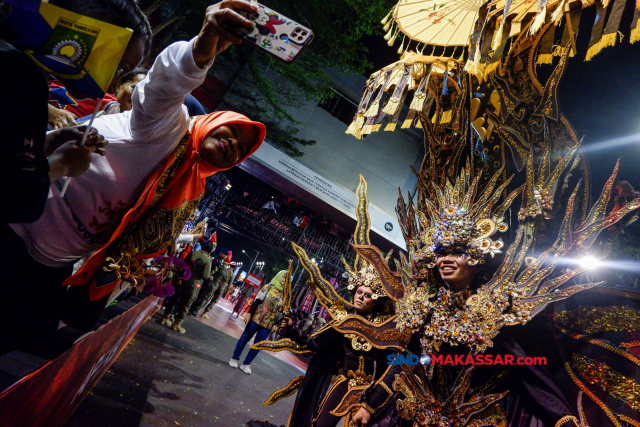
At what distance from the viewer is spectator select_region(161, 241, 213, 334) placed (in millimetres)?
5750

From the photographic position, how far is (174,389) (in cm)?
315

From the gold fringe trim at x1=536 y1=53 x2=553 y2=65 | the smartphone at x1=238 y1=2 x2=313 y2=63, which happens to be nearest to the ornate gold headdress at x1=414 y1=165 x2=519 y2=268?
the gold fringe trim at x1=536 y1=53 x2=553 y2=65

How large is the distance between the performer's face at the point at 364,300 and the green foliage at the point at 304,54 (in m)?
3.92

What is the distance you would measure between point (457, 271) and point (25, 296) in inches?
77.6

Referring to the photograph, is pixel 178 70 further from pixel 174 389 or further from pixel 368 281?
pixel 174 389

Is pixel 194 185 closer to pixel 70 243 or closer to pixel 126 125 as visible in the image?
pixel 126 125

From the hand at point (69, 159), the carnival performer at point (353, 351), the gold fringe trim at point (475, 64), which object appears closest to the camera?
the hand at point (69, 159)

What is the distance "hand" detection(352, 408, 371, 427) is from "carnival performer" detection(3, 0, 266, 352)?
1.75m

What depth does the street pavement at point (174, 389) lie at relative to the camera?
93.7 inches

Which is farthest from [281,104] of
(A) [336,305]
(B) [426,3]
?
(A) [336,305]

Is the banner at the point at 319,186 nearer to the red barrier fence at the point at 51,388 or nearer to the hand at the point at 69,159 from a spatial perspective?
the red barrier fence at the point at 51,388

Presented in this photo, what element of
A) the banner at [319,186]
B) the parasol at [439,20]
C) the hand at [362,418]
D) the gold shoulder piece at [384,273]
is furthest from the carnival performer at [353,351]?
the banner at [319,186]

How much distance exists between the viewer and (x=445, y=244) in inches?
75.4

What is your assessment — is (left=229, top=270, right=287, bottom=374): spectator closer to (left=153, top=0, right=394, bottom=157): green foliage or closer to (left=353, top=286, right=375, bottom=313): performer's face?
(left=353, top=286, right=375, bottom=313): performer's face
